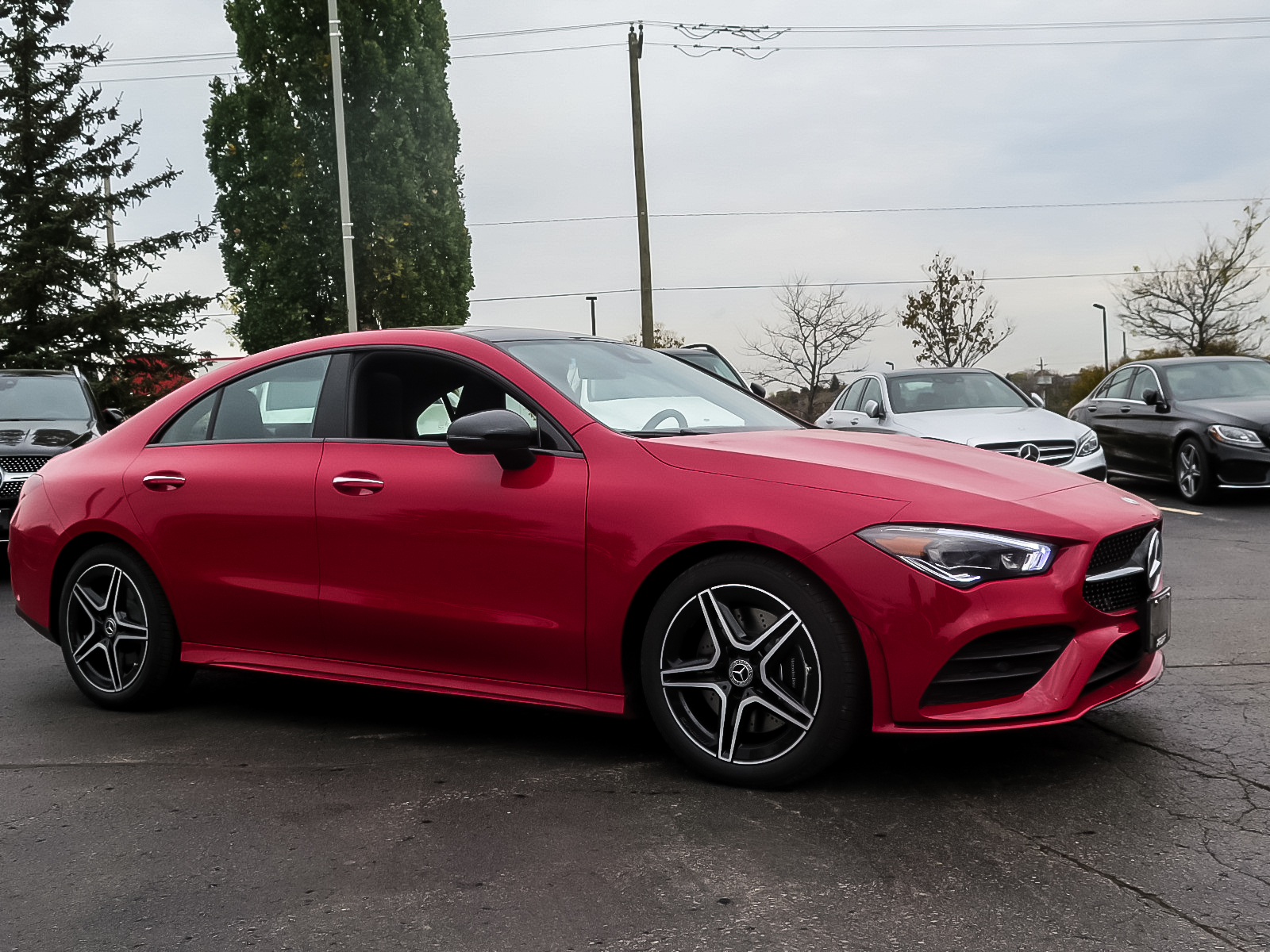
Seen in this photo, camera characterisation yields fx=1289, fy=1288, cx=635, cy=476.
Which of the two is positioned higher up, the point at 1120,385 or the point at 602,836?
the point at 1120,385

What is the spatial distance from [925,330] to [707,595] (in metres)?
50.3

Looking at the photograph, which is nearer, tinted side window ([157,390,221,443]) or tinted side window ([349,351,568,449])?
tinted side window ([349,351,568,449])

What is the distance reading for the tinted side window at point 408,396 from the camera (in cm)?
470

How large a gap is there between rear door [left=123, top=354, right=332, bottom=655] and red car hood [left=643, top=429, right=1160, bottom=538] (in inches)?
57.8

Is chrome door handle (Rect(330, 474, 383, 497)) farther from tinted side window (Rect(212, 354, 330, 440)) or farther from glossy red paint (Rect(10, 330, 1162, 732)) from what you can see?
tinted side window (Rect(212, 354, 330, 440))

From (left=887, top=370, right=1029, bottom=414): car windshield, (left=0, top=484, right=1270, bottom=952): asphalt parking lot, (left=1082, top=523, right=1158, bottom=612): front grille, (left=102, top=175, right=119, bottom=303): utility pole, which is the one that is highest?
(left=102, top=175, right=119, bottom=303): utility pole

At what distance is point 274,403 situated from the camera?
498 cm

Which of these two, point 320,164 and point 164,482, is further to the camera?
point 320,164

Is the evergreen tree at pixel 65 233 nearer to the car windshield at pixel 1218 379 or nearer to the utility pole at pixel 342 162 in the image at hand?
the utility pole at pixel 342 162

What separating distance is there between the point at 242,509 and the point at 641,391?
1.56 meters

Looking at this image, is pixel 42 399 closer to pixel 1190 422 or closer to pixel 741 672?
pixel 741 672

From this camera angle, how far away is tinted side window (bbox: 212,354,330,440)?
4.90 meters

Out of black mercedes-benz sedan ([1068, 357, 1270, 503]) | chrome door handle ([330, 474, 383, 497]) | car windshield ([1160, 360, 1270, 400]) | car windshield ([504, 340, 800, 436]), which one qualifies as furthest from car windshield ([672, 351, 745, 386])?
chrome door handle ([330, 474, 383, 497])

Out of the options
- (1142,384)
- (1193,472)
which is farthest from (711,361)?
(1193,472)
